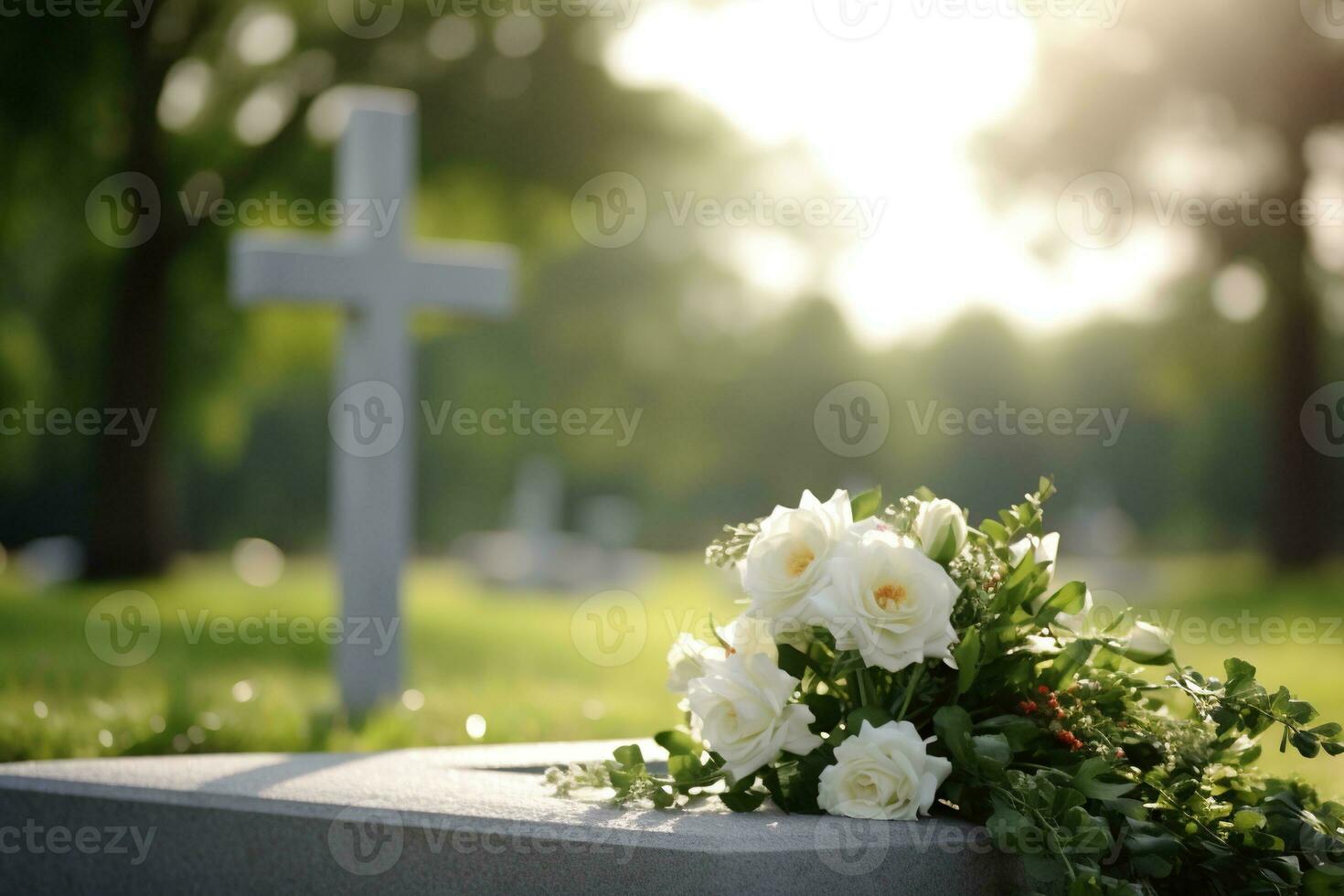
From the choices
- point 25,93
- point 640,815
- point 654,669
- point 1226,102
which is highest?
point 1226,102

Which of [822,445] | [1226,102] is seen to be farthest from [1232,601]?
[822,445]

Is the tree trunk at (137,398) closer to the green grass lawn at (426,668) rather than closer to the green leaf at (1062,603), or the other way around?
the green grass lawn at (426,668)

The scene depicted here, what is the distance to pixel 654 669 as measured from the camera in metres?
8.77

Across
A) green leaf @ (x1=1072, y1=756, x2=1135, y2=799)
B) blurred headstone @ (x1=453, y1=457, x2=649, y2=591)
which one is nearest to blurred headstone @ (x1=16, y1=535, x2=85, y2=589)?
blurred headstone @ (x1=453, y1=457, x2=649, y2=591)

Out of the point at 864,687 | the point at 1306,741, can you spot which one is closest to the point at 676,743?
the point at 864,687

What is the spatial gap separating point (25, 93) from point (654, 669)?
7.36 m

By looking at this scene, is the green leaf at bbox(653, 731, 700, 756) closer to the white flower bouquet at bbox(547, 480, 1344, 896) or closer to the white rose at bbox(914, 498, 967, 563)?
the white flower bouquet at bbox(547, 480, 1344, 896)

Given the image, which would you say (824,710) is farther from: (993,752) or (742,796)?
(993,752)

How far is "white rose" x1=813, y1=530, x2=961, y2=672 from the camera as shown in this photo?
2160 millimetres

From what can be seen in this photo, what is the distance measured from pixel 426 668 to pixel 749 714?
235 inches

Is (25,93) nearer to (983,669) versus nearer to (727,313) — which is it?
(983,669)

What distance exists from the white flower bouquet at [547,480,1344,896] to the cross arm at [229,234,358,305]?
365 centimetres

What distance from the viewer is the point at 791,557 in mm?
2305

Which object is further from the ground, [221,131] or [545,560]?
[221,131]
